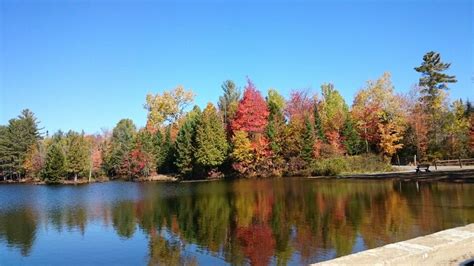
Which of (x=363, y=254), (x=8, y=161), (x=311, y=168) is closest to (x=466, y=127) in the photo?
(x=311, y=168)

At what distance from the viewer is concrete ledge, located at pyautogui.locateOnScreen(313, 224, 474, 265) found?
21.7 ft

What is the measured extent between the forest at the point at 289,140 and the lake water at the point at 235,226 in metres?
19.3

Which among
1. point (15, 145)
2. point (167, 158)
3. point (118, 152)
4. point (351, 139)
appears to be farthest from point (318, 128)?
point (15, 145)

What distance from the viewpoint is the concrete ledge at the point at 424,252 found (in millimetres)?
6629

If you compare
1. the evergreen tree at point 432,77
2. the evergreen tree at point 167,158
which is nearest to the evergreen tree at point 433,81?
the evergreen tree at point 432,77

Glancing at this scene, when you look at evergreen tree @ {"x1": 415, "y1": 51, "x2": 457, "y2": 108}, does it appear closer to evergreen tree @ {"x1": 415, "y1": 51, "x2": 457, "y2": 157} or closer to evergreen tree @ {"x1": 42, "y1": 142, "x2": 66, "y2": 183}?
evergreen tree @ {"x1": 415, "y1": 51, "x2": 457, "y2": 157}

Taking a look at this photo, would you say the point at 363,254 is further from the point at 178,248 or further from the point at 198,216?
the point at 198,216

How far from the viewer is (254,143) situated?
50.0m

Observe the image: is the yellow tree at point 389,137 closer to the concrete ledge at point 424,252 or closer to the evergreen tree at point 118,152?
the evergreen tree at point 118,152


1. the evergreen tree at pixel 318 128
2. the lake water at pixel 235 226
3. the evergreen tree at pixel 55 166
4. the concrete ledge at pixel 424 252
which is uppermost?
the evergreen tree at pixel 318 128

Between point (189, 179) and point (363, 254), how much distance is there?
47327mm

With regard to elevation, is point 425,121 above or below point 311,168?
above

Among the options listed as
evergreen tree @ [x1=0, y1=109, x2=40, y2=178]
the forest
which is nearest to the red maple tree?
the forest

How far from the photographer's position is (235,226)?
17562mm
